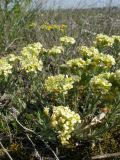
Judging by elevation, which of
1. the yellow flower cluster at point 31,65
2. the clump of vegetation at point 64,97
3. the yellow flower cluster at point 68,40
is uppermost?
the yellow flower cluster at point 68,40

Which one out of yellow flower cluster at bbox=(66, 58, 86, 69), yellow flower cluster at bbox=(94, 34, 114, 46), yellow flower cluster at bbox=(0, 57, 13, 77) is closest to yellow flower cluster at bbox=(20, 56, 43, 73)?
yellow flower cluster at bbox=(0, 57, 13, 77)

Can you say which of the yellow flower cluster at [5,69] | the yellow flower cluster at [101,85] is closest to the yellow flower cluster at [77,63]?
the yellow flower cluster at [101,85]

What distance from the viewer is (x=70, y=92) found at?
3213 millimetres

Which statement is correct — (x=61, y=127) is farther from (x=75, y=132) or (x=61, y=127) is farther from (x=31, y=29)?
(x=31, y=29)

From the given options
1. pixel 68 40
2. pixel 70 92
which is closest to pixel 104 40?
pixel 68 40

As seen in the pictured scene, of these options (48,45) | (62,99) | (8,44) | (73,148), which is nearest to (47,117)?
(62,99)

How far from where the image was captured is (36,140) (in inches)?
121

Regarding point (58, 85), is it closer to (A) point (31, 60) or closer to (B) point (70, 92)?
(A) point (31, 60)

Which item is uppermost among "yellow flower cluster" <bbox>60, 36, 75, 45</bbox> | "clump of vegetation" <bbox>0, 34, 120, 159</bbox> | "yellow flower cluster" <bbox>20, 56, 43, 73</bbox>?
"yellow flower cluster" <bbox>60, 36, 75, 45</bbox>

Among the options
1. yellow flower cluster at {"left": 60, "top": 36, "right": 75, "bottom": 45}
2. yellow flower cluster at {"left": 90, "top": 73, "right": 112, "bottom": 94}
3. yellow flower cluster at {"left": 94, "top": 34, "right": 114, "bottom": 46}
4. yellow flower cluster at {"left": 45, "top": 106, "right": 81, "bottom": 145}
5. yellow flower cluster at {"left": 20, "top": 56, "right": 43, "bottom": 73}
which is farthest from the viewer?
yellow flower cluster at {"left": 60, "top": 36, "right": 75, "bottom": 45}

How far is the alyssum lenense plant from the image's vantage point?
262 cm

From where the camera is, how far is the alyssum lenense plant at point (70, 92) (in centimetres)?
262

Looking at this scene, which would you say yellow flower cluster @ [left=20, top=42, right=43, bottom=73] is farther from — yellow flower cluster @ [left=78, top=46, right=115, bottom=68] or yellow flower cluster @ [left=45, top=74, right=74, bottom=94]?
yellow flower cluster @ [left=78, top=46, right=115, bottom=68]

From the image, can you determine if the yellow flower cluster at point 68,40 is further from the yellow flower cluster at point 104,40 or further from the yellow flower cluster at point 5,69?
the yellow flower cluster at point 5,69
